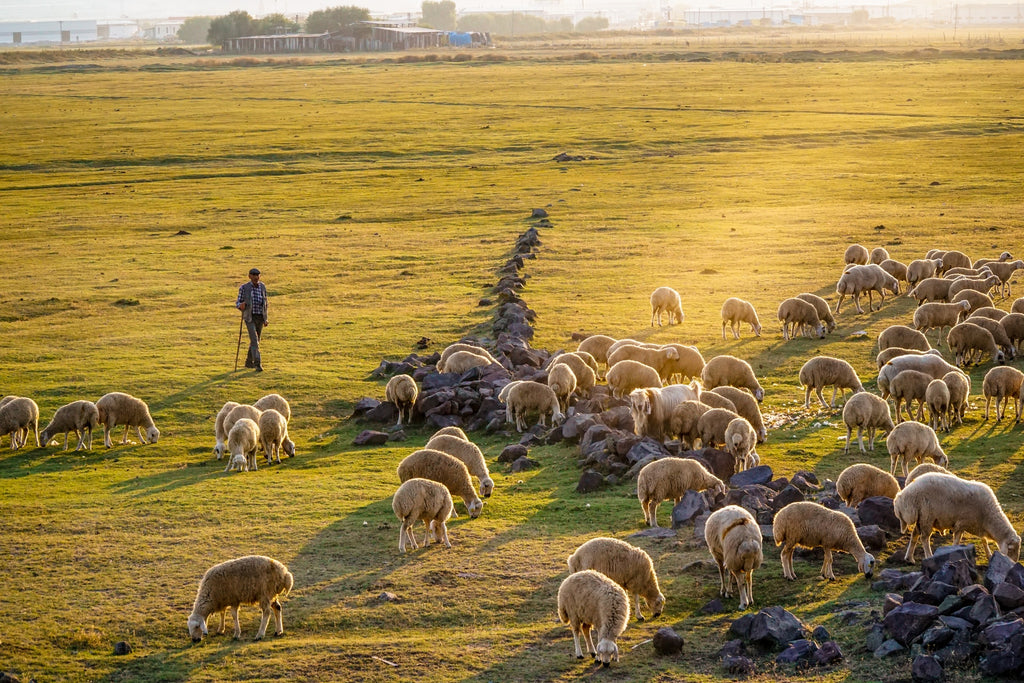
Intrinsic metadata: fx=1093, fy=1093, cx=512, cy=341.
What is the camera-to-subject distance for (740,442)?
53.8 feet

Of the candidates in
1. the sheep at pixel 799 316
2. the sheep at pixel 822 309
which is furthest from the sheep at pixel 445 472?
the sheep at pixel 822 309

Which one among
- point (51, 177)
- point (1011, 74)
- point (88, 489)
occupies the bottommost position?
point (88, 489)

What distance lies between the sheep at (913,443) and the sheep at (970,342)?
23.6 feet

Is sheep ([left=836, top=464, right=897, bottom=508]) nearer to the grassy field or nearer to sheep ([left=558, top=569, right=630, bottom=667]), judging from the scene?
the grassy field

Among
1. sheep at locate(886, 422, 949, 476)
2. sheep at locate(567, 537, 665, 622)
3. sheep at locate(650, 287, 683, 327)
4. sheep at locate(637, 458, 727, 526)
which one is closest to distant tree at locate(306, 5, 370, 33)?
sheep at locate(650, 287, 683, 327)

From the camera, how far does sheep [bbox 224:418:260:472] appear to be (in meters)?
18.1

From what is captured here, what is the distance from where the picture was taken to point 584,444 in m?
18.0

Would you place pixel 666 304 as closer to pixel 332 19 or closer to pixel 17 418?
pixel 17 418

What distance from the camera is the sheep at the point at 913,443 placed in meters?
15.8

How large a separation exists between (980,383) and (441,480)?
1195 cm

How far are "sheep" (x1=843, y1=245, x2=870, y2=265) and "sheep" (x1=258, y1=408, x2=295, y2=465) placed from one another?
19625 millimetres

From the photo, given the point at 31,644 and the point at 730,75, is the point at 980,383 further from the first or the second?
the point at 730,75

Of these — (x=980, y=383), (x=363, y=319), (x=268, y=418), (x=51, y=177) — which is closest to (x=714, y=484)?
(x=268, y=418)

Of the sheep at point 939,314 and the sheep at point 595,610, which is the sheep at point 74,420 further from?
the sheep at point 939,314
